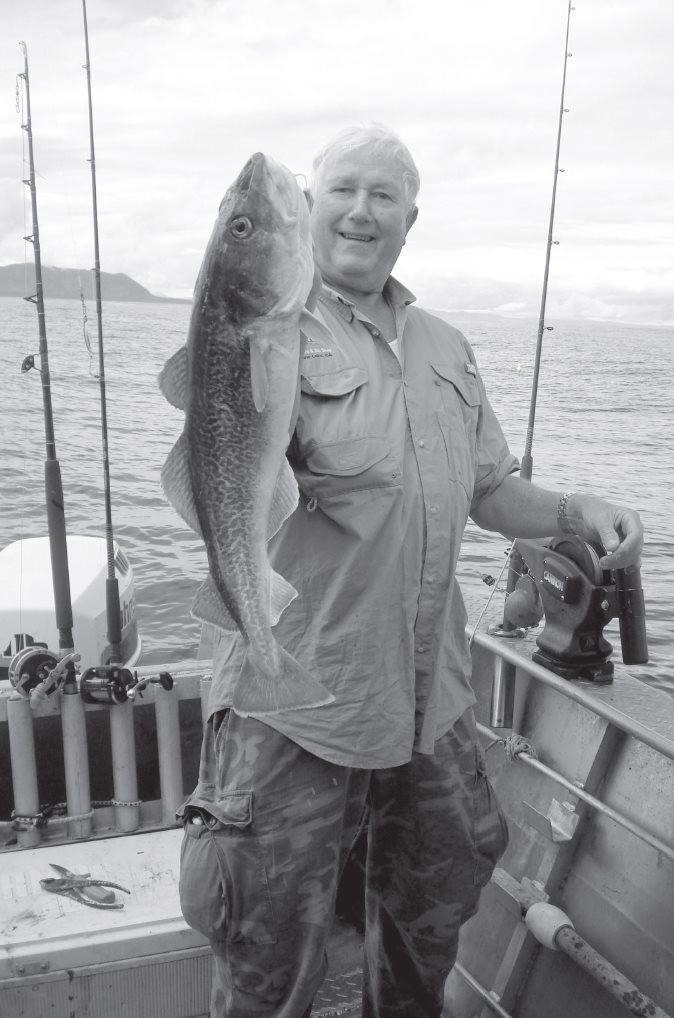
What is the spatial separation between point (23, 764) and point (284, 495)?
2208mm

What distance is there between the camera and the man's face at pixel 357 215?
2494mm

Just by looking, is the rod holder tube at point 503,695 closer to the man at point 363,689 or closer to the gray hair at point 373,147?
the man at point 363,689

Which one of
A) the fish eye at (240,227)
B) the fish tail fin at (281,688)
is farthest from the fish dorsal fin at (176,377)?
the fish tail fin at (281,688)

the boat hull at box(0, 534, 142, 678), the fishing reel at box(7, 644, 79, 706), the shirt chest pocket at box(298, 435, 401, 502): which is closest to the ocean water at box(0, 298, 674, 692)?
the boat hull at box(0, 534, 142, 678)

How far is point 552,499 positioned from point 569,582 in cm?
63

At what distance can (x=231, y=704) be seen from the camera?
7.52ft

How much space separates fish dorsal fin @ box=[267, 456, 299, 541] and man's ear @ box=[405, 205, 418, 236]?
98 cm

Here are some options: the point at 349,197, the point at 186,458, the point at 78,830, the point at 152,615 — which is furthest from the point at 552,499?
the point at 152,615

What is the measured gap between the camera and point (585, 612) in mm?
3350

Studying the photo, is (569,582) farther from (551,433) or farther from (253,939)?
(551,433)

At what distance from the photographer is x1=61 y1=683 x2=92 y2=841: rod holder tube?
369 cm

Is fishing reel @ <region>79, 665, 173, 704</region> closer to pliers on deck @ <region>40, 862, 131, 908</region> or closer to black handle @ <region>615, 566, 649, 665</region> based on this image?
pliers on deck @ <region>40, 862, 131, 908</region>

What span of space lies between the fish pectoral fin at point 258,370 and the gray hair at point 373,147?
84 cm

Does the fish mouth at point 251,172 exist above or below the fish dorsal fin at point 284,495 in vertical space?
above
